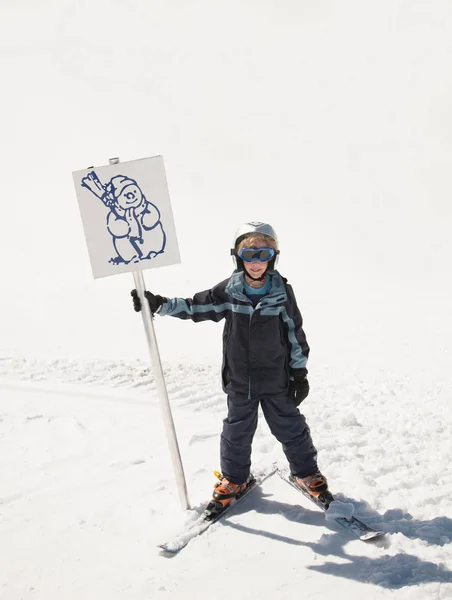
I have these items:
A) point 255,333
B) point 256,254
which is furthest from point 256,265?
point 255,333

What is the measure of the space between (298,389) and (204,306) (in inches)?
32.4

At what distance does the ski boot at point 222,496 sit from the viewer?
320 cm

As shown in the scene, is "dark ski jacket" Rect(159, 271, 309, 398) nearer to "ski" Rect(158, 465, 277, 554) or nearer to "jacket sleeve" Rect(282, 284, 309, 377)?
"jacket sleeve" Rect(282, 284, 309, 377)

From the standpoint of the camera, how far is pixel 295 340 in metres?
3.18

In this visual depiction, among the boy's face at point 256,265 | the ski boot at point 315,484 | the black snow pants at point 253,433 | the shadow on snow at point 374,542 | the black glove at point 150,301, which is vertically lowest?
the shadow on snow at point 374,542

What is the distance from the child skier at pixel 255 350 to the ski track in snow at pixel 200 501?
364 millimetres

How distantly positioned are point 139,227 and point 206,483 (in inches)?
80.6

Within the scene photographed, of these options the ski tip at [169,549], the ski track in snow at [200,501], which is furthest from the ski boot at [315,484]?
the ski tip at [169,549]

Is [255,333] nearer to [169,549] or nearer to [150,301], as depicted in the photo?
[150,301]

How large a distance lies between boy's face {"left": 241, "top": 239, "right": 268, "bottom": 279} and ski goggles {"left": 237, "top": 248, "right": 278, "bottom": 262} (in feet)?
0.08

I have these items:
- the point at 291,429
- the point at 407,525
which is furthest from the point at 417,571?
the point at 291,429

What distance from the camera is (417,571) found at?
256 cm

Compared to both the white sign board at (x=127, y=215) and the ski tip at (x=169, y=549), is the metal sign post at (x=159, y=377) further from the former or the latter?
the ski tip at (x=169, y=549)

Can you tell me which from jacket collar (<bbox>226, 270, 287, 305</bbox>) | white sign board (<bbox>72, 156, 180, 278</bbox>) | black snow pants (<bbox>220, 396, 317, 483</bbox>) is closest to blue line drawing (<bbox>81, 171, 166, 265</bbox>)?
white sign board (<bbox>72, 156, 180, 278</bbox>)
